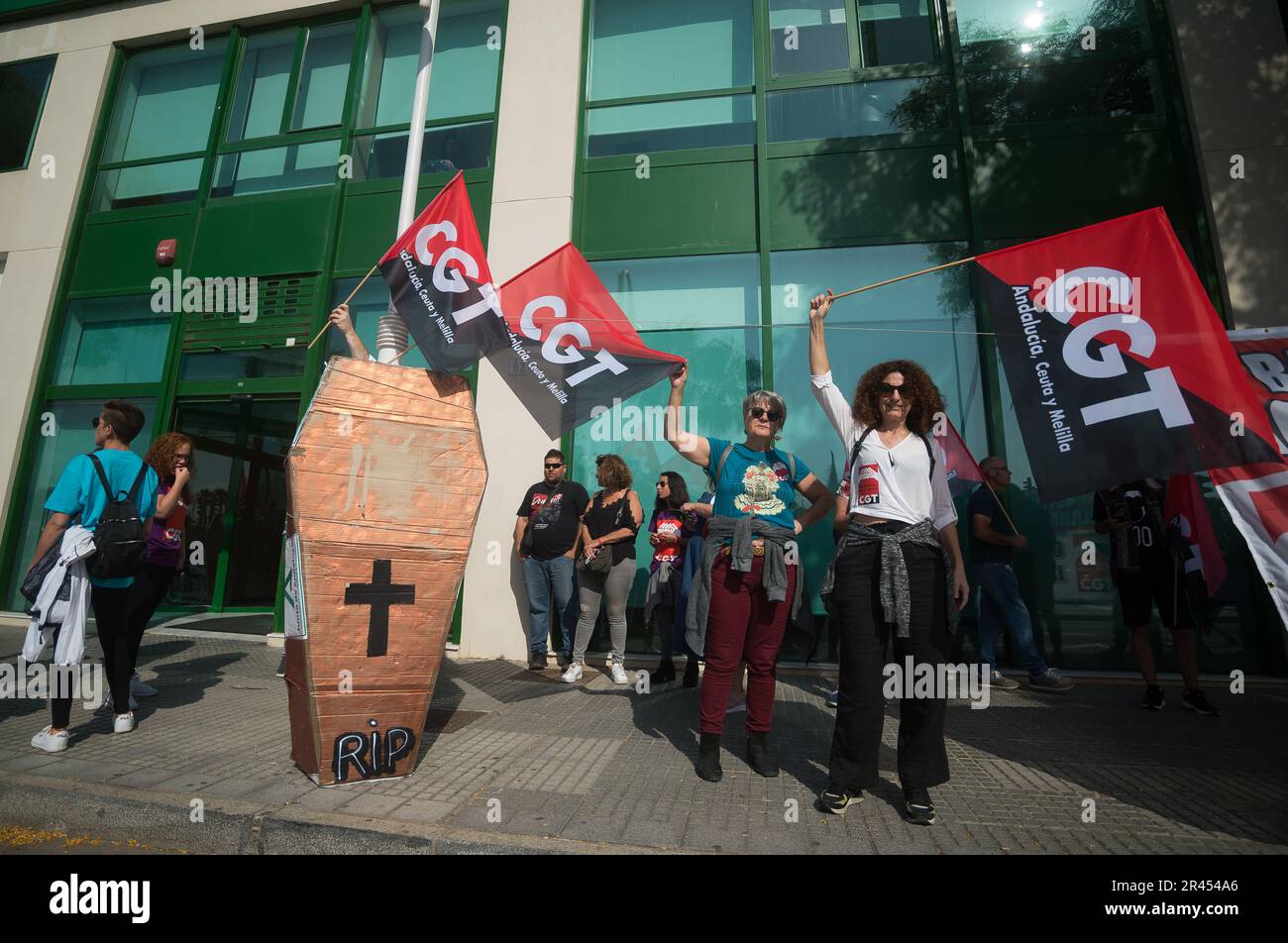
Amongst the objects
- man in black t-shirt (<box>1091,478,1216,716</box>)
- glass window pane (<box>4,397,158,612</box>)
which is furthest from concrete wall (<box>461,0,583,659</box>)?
man in black t-shirt (<box>1091,478,1216,716</box>)

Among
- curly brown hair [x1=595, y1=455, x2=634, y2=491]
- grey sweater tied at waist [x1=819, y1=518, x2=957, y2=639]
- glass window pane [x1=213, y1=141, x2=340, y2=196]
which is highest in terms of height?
glass window pane [x1=213, y1=141, x2=340, y2=196]

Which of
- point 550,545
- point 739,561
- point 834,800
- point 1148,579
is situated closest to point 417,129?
point 550,545

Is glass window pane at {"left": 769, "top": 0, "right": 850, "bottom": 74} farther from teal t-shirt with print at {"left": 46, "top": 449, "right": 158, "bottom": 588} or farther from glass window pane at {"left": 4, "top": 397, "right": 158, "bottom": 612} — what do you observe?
glass window pane at {"left": 4, "top": 397, "right": 158, "bottom": 612}

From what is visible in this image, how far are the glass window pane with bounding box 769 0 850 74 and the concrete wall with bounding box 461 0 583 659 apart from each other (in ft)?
8.05

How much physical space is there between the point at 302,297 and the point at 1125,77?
9.94 metres

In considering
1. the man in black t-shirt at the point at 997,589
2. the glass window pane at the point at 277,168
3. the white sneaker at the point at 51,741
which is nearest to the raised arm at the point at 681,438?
the man in black t-shirt at the point at 997,589

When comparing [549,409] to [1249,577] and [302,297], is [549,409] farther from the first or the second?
[1249,577]

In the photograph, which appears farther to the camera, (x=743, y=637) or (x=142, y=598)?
(x=142, y=598)

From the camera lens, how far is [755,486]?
3.64 m

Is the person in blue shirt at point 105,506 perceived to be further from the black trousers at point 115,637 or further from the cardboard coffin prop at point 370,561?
the cardboard coffin prop at point 370,561

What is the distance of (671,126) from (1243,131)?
604cm

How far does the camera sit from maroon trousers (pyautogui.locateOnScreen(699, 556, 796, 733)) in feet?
11.5

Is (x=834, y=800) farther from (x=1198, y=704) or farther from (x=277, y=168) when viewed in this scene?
(x=277, y=168)

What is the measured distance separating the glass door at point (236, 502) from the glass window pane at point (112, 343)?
886 mm
